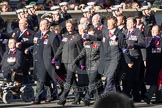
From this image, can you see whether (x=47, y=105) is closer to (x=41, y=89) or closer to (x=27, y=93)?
(x=41, y=89)

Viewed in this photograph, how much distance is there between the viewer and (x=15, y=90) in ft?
40.2

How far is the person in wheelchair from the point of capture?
39.4ft

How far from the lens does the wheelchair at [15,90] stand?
1213 cm

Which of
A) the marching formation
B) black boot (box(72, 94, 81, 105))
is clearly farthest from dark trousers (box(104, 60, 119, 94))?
black boot (box(72, 94, 81, 105))

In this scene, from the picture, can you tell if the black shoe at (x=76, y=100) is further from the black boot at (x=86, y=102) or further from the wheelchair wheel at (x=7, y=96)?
the wheelchair wheel at (x=7, y=96)

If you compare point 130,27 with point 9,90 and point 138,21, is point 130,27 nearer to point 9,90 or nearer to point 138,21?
point 138,21

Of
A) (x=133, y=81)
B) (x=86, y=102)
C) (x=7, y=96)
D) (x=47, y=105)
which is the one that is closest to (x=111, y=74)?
(x=86, y=102)

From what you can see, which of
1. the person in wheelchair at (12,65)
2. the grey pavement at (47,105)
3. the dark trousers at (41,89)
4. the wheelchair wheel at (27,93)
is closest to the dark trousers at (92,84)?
the grey pavement at (47,105)

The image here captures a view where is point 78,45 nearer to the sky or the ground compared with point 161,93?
nearer to the sky

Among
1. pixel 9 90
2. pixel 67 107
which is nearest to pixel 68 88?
pixel 67 107

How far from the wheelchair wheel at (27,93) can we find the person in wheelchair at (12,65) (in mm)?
183

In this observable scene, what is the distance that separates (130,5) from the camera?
17.8m

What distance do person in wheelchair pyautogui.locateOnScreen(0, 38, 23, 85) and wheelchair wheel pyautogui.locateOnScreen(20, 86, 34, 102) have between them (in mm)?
183

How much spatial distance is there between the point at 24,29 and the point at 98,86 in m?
2.45
